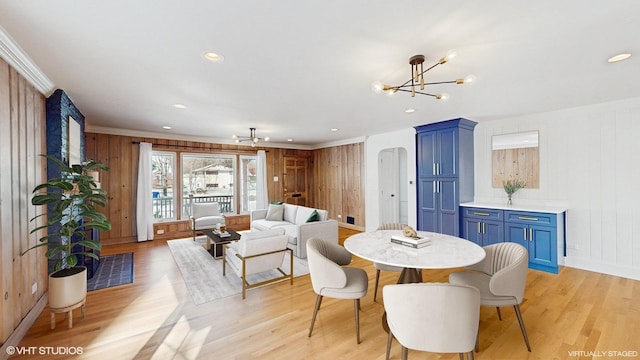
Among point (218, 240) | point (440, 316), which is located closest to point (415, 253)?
point (440, 316)

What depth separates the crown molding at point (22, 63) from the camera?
1.98 m

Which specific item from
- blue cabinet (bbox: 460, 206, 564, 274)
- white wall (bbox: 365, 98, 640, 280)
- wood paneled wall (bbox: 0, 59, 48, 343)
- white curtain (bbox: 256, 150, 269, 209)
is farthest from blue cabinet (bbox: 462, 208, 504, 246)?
wood paneled wall (bbox: 0, 59, 48, 343)

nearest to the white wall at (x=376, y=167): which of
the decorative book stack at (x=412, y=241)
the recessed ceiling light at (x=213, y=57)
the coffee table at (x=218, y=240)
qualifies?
the decorative book stack at (x=412, y=241)

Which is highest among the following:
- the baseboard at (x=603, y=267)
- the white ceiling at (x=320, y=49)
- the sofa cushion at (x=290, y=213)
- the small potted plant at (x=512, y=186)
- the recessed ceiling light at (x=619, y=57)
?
the white ceiling at (x=320, y=49)

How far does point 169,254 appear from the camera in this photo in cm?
472

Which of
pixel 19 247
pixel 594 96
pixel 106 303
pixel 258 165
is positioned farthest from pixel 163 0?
pixel 258 165

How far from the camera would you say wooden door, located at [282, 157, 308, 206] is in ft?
26.1

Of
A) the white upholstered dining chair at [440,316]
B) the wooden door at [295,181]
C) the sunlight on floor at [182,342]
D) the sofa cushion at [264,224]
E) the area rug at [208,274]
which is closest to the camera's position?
the white upholstered dining chair at [440,316]

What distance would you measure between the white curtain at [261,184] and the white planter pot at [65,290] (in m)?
4.79

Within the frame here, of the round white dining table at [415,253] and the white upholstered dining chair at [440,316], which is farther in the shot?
the round white dining table at [415,253]

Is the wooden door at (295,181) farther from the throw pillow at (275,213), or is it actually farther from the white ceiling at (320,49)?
the white ceiling at (320,49)

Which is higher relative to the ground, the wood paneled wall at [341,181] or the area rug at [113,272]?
the wood paneled wall at [341,181]

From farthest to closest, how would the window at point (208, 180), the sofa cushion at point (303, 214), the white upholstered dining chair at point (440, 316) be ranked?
the window at point (208, 180) → the sofa cushion at point (303, 214) → the white upholstered dining chair at point (440, 316)

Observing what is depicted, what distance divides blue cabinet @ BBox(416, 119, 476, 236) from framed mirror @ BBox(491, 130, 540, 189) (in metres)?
0.40
